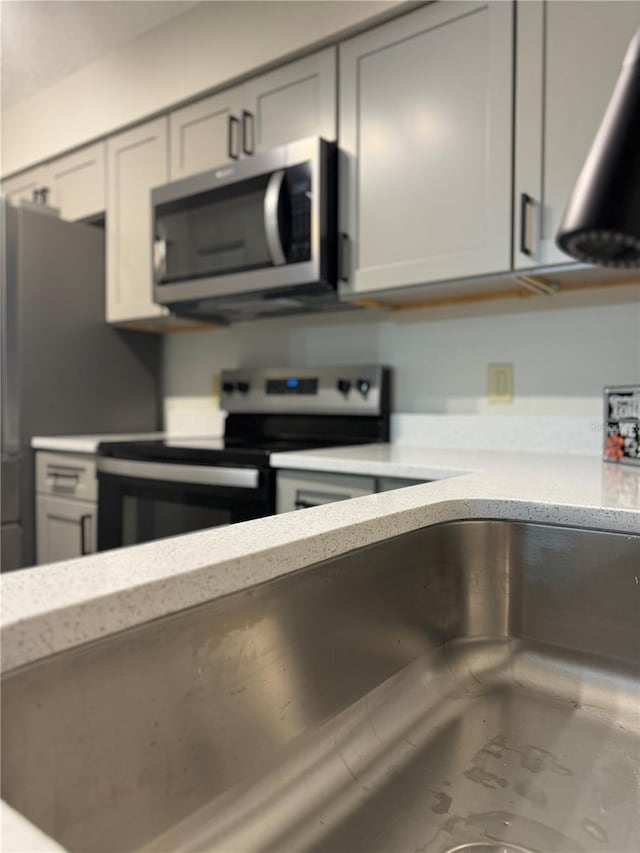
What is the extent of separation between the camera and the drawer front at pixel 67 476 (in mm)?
2061

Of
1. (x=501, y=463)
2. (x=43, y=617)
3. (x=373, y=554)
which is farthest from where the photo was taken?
(x=501, y=463)

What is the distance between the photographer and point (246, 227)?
1842 millimetres

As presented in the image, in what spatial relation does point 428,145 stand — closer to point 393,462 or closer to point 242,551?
point 393,462

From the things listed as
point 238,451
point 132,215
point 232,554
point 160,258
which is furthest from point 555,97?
point 132,215

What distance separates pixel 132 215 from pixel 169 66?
20.7 inches

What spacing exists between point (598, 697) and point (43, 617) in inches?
25.6

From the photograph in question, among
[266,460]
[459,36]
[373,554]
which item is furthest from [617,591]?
[459,36]

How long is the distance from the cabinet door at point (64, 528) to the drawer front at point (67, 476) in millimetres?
29

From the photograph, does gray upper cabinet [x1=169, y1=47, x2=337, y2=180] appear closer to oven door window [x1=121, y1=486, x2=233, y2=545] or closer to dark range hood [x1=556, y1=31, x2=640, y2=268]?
oven door window [x1=121, y1=486, x2=233, y2=545]

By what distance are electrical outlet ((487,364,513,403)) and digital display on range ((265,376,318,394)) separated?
1.92 feet

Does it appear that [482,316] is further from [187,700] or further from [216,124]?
[187,700]

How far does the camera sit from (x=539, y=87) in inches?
55.2

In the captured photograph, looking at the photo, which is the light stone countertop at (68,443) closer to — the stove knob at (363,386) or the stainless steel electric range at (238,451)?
the stainless steel electric range at (238,451)

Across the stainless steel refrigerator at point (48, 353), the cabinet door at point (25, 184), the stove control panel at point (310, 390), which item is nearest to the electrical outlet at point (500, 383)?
the stove control panel at point (310, 390)
